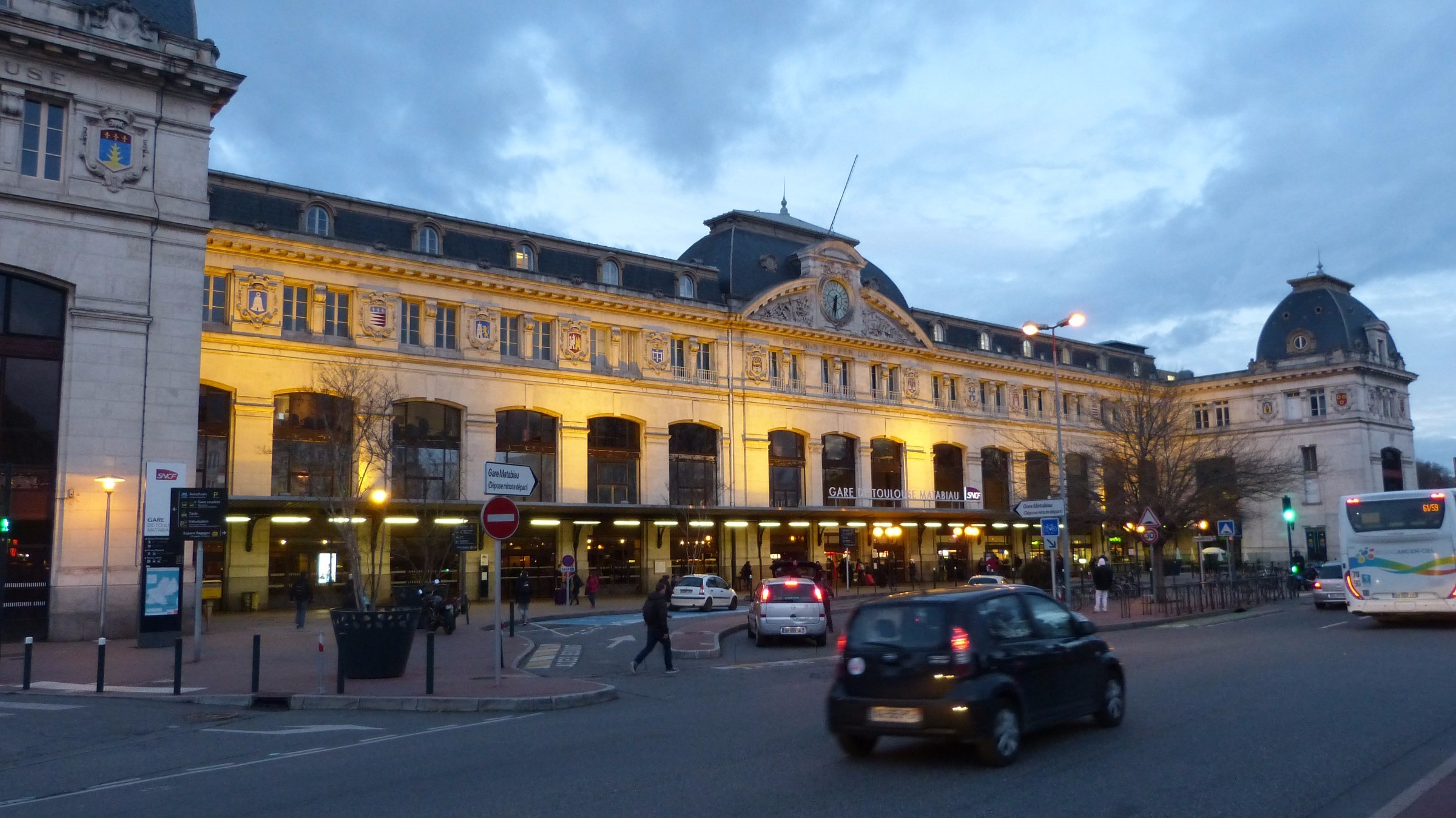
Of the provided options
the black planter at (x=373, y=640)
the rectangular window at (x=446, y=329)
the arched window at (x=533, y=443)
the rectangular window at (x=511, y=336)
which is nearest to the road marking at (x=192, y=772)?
the black planter at (x=373, y=640)

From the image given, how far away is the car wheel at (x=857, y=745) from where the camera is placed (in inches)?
392

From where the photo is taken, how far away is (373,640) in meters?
16.6

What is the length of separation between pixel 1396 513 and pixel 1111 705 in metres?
16.7

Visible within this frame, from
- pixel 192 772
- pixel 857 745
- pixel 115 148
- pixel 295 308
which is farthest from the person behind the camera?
pixel 295 308

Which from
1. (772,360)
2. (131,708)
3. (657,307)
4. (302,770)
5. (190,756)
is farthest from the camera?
(772,360)

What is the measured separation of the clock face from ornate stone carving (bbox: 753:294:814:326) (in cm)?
102

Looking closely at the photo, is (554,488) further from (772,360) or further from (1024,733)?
(1024,733)

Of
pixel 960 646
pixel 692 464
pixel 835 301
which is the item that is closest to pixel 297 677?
pixel 960 646

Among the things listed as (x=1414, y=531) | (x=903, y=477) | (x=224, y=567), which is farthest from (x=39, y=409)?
(x=903, y=477)

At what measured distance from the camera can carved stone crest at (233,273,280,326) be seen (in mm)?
37656

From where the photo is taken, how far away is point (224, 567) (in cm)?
3694

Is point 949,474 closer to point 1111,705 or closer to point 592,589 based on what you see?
point 592,589

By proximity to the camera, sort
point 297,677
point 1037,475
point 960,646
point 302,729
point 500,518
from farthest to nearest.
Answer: point 1037,475, point 297,677, point 500,518, point 302,729, point 960,646

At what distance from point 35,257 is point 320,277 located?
583 inches
